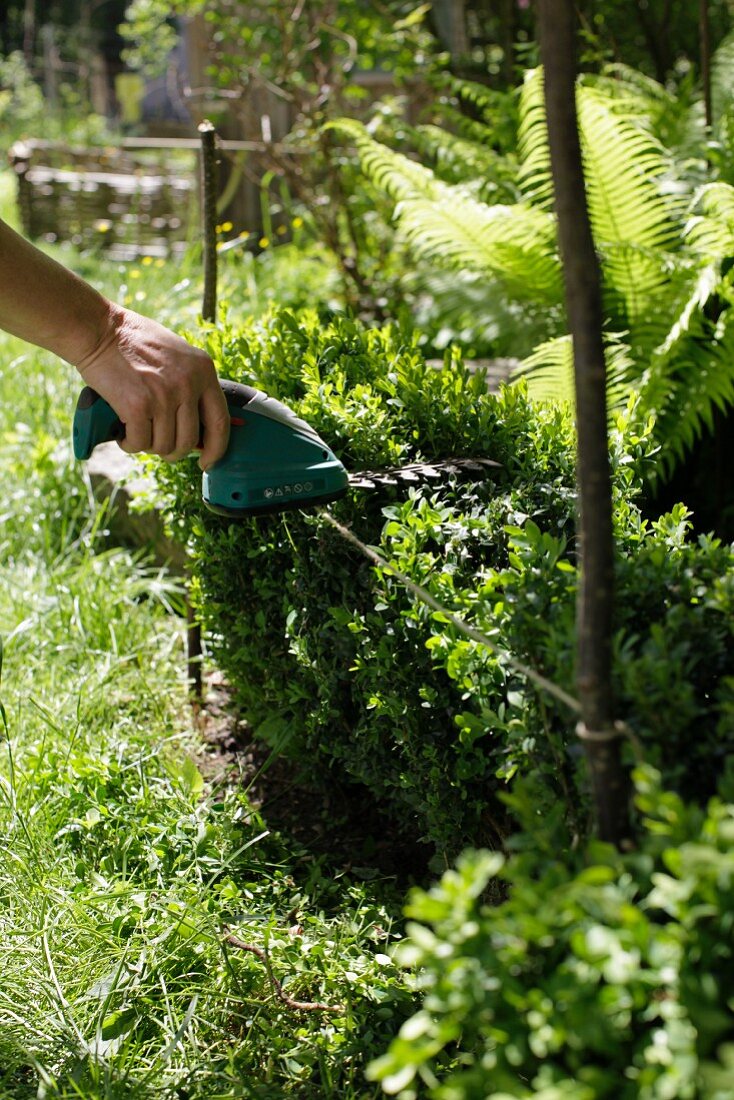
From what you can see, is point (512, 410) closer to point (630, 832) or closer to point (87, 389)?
point (87, 389)

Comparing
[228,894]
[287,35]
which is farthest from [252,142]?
[228,894]

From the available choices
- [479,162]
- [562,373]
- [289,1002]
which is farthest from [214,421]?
[479,162]

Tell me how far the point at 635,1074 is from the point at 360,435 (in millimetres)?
1450

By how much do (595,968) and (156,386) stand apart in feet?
4.44

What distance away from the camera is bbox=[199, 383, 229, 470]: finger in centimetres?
207

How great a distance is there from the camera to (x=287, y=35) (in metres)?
5.88

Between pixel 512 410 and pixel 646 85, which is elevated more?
pixel 646 85

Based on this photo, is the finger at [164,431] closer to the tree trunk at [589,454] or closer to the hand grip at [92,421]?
the hand grip at [92,421]

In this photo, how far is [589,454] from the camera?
1.28 metres

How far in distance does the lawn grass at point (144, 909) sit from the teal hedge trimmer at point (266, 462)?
74 centimetres

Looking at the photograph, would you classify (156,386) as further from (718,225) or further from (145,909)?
(718,225)

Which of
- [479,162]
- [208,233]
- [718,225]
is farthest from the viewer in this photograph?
[479,162]

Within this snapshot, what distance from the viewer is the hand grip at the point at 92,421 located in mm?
2107

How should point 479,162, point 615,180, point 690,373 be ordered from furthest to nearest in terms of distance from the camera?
1. point 479,162
2. point 615,180
3. point 690,373
